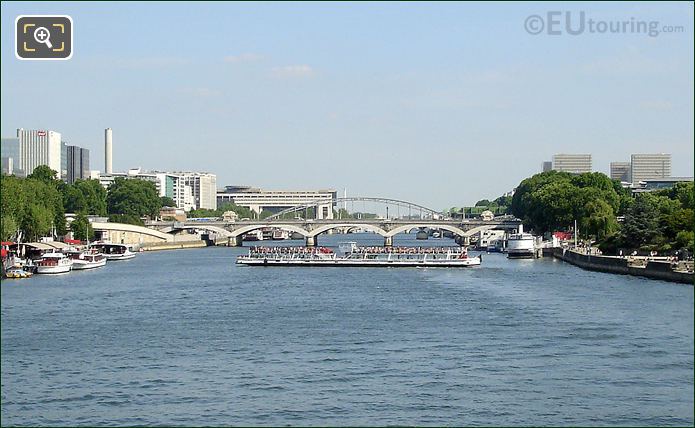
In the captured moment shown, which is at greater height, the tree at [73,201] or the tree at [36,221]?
the tree at [73,201]

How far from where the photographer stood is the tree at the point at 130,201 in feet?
458

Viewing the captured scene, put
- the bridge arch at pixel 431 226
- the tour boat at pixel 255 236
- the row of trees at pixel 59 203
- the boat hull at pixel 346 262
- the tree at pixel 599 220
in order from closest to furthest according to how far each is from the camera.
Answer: the row of trees at pixel 59 203
the boat hull at pixel 346 262
the tree at pixel 599 220
the bridge arch at pixel 431 226
the tour boat at pixel 255 236

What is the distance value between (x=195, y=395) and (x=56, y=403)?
9.87ft

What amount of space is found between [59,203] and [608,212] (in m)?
46.3

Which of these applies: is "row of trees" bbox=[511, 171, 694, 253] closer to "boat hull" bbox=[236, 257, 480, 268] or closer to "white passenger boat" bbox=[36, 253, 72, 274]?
"boat hull" bbox=[236, 257, 480, 268]

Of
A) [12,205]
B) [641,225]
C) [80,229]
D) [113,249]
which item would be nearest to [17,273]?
[12,205]

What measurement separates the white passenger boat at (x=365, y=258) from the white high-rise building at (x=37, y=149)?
98346 mm

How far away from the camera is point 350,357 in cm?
2950

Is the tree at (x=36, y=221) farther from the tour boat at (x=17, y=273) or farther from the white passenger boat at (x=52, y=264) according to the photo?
the tour boat at (x=17, y=273)

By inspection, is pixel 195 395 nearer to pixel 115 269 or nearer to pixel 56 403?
pixel 56 403

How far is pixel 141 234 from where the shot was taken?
389 feet

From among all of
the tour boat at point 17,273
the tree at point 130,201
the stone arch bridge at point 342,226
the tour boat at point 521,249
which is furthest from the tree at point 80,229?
the tour boat at point 17,273

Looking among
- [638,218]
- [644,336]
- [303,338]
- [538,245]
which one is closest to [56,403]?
[303,338]

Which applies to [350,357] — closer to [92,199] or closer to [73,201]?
[73,201]
